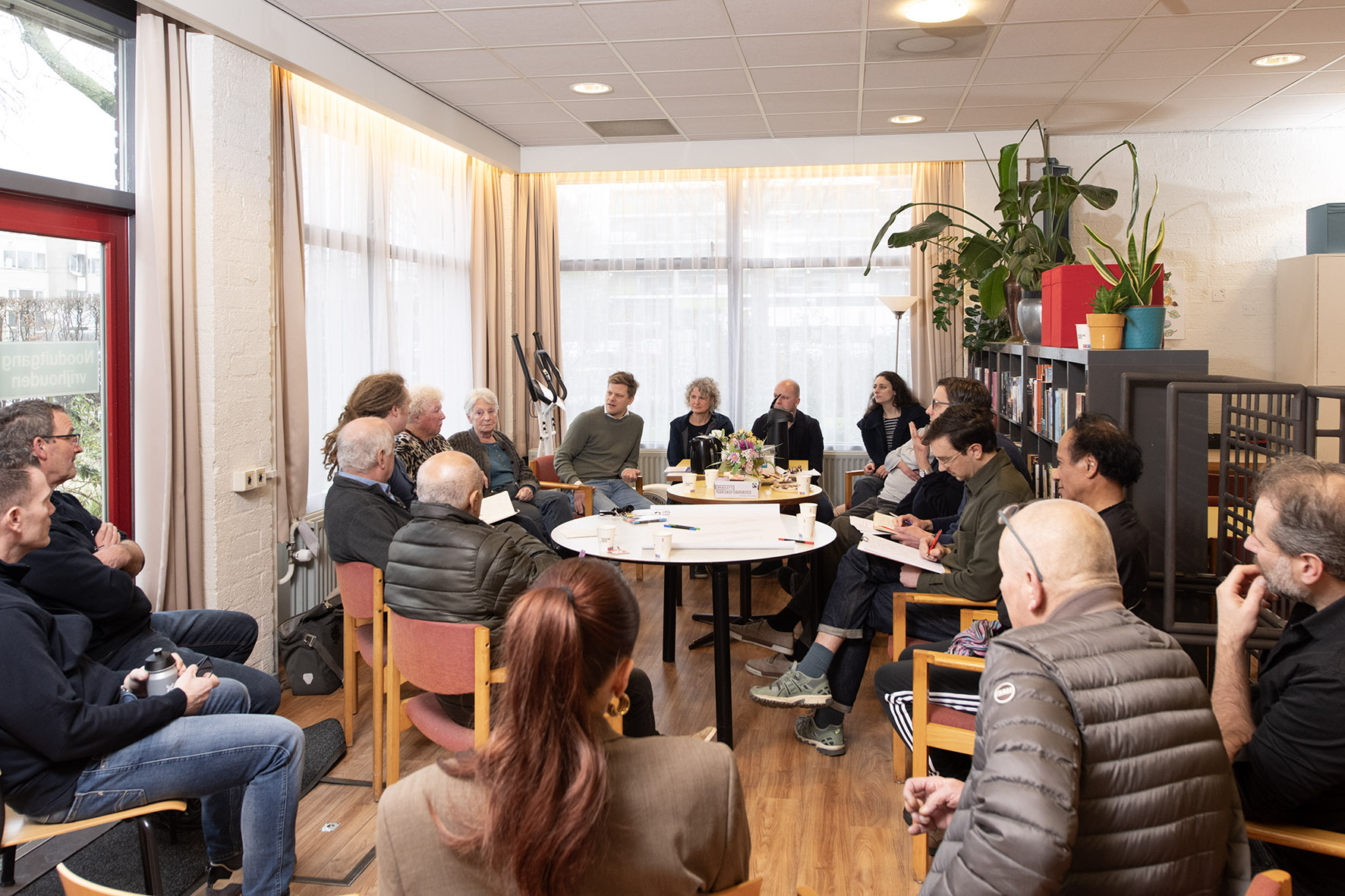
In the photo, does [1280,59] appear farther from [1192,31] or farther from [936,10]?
[936,10]

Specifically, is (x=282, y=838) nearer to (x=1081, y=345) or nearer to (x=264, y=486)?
(x=264, y=486)

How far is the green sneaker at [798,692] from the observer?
3617 millimetres

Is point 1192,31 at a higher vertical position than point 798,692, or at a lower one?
higher

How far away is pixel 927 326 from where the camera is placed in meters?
7.16

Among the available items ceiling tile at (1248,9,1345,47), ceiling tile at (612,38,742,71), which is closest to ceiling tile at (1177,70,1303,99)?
ceiling tile at (1248,9,1345,47)

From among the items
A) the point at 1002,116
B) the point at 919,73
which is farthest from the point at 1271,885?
the point at 1002,116

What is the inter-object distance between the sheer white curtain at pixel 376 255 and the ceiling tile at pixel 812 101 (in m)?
2.28

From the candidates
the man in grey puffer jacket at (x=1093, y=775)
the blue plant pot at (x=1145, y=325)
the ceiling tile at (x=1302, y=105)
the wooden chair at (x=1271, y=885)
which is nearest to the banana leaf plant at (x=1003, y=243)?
the ceiling tile at (x=1302, y=105)

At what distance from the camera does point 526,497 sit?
5355 millimetres

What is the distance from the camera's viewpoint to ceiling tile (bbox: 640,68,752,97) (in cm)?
526

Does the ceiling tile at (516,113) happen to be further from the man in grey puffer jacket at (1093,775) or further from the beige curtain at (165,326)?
the man in grey puffer jacket at (1093,775)

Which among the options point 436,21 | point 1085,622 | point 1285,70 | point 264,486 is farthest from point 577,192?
point 1085,622

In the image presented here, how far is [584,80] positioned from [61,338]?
314cm

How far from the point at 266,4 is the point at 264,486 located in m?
2.12
